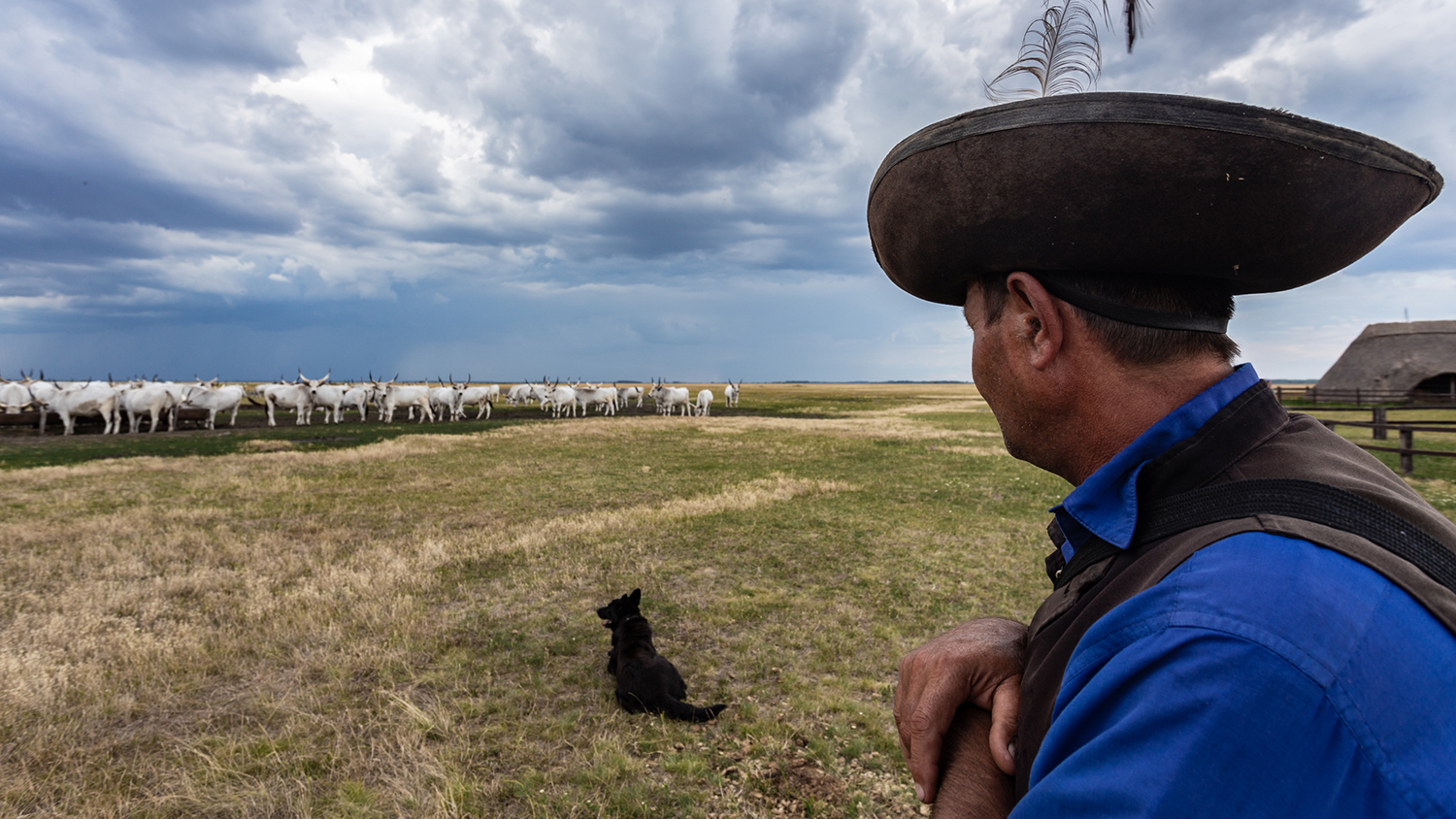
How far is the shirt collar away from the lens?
1.21 m

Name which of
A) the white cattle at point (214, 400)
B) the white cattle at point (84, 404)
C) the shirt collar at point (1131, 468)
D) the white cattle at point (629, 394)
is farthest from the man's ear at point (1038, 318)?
the white cattle at point (629, 394)

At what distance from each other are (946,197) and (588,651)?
5.75 metres

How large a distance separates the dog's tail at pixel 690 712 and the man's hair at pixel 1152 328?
433 centimetres

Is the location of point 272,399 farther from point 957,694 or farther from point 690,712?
point 957,694

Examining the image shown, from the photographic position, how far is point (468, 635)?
6371 mm

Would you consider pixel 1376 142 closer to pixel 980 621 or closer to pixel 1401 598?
pixel 1401 598

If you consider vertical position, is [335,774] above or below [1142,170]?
below

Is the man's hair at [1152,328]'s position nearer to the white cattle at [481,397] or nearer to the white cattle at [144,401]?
the white cattle at [144,401]

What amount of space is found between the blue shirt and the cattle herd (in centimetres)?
4220

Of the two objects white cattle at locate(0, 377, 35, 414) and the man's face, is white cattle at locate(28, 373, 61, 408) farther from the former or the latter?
the man's face

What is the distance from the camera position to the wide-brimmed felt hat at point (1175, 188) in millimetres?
1191

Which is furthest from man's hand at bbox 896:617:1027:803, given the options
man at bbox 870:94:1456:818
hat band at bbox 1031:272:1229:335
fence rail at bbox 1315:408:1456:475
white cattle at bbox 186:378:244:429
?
white cattle at bbox 186:378:244:429

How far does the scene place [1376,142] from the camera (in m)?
1.21

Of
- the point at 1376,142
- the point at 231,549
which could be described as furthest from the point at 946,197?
the point at 231,549
